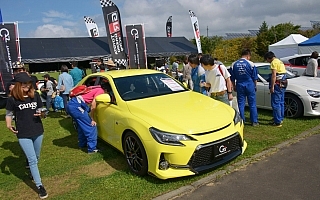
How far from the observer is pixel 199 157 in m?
3.45

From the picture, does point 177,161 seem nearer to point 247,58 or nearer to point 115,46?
point 247,58

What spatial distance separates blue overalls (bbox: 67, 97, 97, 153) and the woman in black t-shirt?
115 cm

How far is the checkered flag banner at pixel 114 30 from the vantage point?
13.8 metres

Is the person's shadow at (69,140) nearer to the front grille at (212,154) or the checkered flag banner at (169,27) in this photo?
the front grille at (212,154)

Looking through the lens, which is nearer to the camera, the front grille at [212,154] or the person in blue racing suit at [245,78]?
the front grille at [212,154]

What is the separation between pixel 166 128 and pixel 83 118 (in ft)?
6.32

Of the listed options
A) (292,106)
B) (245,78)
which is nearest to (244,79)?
(245,78)

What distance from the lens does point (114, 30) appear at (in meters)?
14.4

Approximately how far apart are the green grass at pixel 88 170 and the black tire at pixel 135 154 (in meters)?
0.12

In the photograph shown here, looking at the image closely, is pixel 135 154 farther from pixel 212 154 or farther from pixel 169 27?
pixel 169 27

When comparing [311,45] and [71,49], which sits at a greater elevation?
[71,49]

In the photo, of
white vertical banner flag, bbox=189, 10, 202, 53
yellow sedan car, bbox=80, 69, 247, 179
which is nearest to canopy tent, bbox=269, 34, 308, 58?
white vertical banner flag, bbox=189, 10, 202, 53

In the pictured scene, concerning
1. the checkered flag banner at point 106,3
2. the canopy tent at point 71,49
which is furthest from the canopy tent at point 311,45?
the checkered flag banner at point 106,3

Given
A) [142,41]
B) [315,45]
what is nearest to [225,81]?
[142,41]
